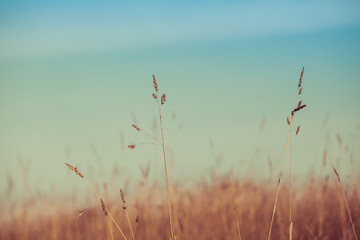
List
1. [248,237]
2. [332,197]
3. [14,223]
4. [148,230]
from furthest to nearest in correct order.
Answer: [14,223]
[332,197]
[148,230]
[248,237]

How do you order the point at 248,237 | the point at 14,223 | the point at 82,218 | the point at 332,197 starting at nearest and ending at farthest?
the point at 248,237
the point at 332,197
the point at 14,223
the point at 82,218

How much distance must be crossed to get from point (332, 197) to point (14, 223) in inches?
119

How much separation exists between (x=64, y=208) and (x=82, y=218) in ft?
1.11

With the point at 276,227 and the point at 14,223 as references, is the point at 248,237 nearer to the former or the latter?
the point at 276,227

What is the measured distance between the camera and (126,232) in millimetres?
4125

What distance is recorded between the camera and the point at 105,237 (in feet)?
13.2

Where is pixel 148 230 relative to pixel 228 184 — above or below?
below

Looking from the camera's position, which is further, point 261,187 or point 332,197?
point 261,187

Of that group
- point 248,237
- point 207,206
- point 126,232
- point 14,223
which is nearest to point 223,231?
point 248,237

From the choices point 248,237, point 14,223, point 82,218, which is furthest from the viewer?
point 82,218

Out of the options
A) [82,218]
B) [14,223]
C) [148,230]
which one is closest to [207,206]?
[148,230]

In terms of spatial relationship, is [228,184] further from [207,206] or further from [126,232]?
[126,232]

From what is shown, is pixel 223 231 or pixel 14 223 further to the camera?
pixel 14 223

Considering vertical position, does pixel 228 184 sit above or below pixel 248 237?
above
